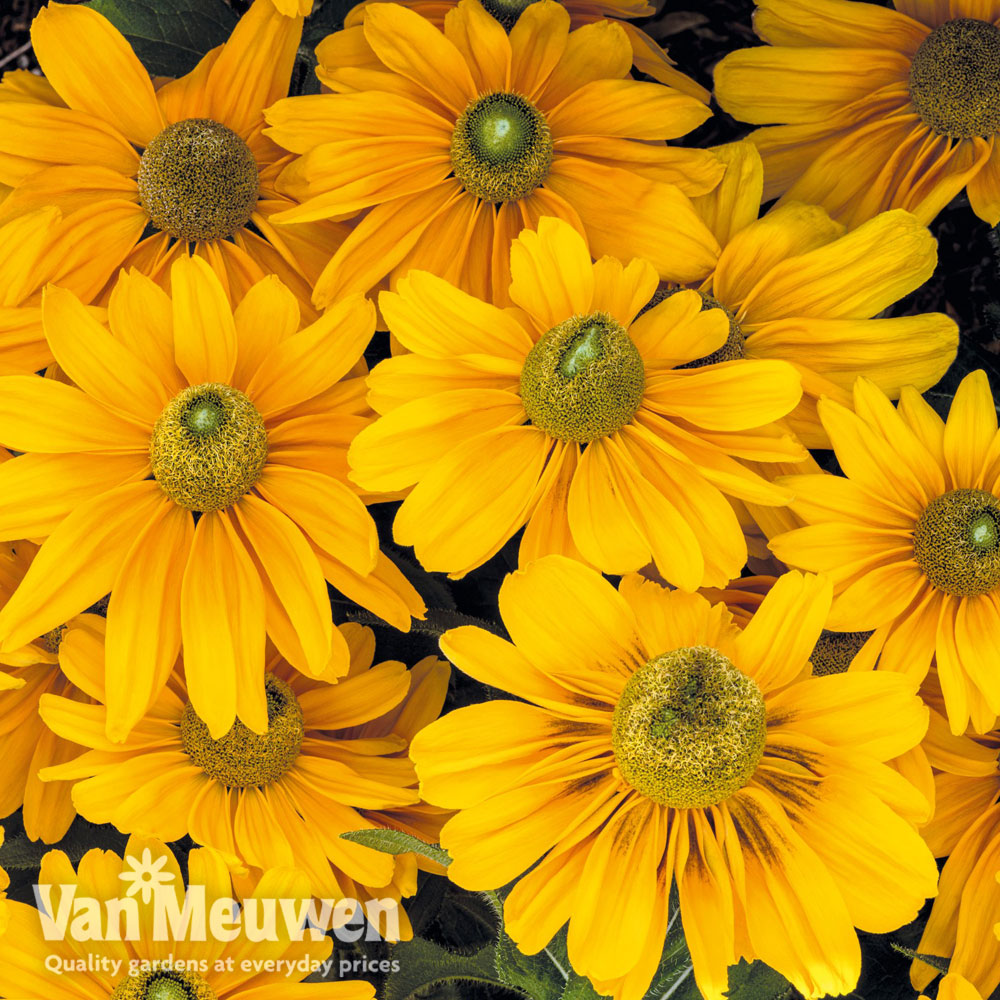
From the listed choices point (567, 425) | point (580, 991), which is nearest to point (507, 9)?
point (567, 425)

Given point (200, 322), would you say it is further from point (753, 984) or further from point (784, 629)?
point (753, 984)

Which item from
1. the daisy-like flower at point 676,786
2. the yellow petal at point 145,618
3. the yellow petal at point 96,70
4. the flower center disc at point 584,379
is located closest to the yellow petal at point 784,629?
the daisy-like flower at point 676,786

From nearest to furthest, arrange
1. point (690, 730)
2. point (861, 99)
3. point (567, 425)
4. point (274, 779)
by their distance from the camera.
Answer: point (690, 730) < point (567, 425) < point (274, 779) < point (861, 99)

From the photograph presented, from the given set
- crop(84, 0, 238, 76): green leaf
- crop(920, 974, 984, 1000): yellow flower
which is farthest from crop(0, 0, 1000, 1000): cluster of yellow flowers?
crop(84, 0, 238, 76): green leaf

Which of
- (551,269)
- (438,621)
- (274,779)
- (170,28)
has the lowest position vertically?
(274,779)

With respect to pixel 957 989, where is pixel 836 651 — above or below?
above

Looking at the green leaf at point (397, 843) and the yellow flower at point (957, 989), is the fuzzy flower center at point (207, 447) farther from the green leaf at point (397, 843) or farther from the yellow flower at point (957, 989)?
the yellow flower at point (957, 989)

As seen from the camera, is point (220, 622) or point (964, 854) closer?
point (220, 622)

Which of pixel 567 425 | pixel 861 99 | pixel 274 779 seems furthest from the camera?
pixel 861 99
